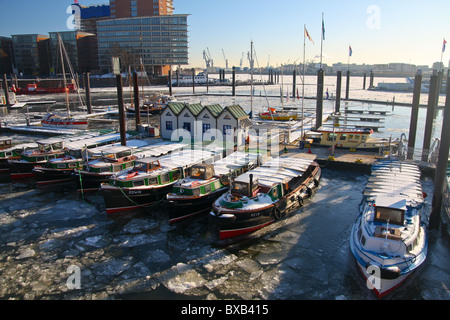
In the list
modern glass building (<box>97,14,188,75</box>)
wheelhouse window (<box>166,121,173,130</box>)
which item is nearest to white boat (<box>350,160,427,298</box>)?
wheelhouse window (<box>166,121,173,130</box>)

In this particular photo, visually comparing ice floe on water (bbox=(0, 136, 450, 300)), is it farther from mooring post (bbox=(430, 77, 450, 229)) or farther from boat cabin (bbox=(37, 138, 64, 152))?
boat cabin (bbox=(37, 138, 64, 152))

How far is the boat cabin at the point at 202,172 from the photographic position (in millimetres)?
21234

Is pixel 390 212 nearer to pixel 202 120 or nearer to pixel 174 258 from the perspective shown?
pixel 174 258

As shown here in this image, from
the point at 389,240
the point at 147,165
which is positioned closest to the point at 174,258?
the point at 147,165

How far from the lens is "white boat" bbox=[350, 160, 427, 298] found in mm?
13156

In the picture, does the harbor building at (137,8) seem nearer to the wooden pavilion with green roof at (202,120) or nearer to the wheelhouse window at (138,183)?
the wooden pavilion with green roof at (202,120)

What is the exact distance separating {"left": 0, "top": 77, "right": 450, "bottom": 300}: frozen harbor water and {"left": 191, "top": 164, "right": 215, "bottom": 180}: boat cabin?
2.73 metres

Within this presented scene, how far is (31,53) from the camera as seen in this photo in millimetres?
162375

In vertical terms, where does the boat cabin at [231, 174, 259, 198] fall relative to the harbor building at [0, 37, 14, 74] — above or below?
below

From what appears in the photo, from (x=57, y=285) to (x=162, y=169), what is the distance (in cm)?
1032

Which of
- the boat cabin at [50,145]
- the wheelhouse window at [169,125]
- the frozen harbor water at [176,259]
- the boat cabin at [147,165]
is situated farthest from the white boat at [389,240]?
the boat cabin at [50,145]

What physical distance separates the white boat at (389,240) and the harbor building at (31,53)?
178 m
